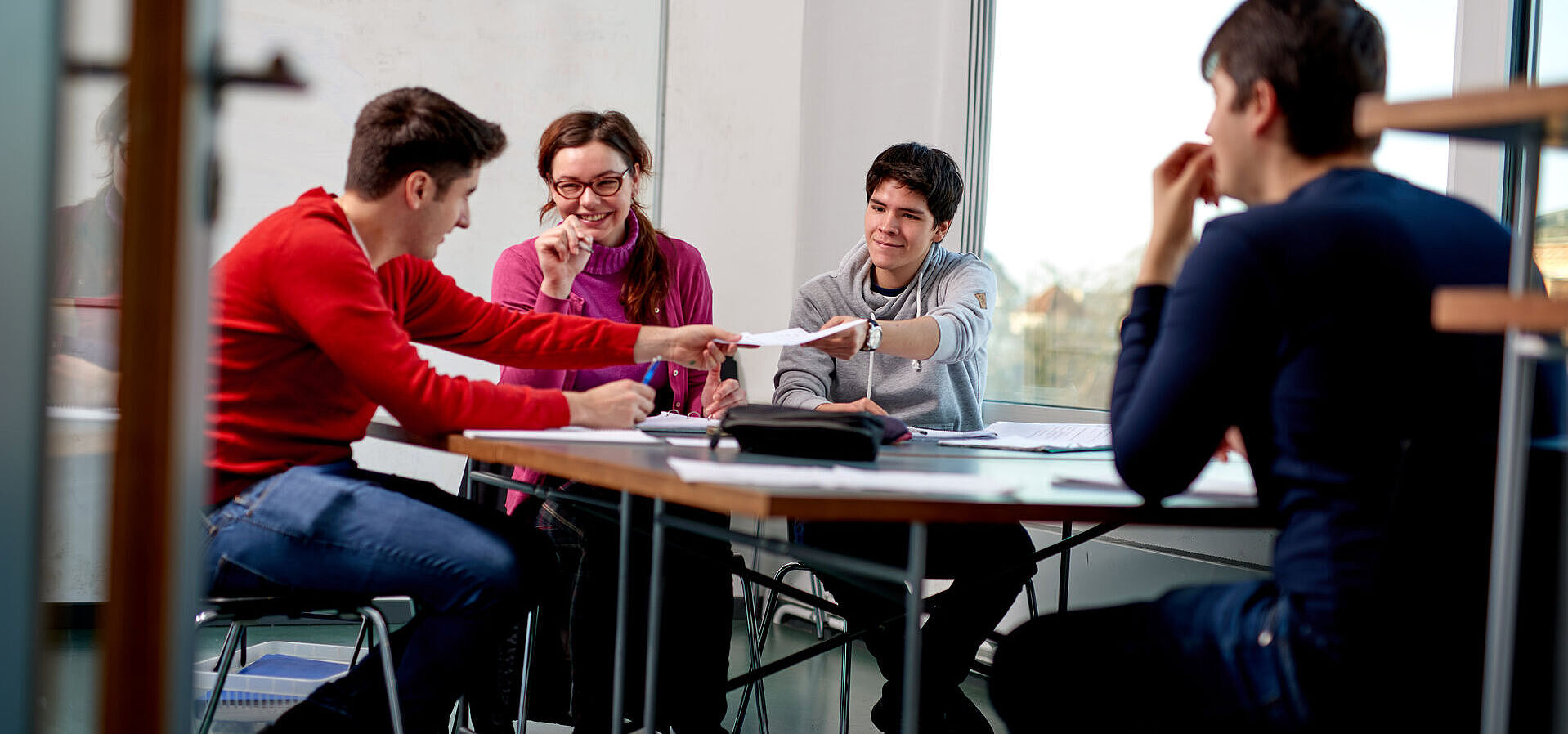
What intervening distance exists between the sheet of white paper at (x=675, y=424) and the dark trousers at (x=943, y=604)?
369 millimetres

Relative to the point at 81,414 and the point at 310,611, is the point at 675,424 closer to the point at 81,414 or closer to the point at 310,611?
the point at 310,611

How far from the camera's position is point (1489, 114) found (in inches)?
33.3

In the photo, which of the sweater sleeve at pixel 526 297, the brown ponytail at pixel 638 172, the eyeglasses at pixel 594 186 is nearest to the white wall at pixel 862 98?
the brown ponytail at pixel 638 172

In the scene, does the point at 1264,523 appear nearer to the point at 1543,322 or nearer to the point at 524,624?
the point at 1543,322

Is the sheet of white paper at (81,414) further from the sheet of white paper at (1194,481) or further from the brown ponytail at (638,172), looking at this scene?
the brown ponytail at (638,172)

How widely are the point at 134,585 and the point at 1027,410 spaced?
287 cm

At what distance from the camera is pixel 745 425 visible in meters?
1.62

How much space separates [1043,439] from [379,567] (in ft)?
3.66

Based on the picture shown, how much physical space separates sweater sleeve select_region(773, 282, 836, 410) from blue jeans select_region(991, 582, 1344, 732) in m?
1.28

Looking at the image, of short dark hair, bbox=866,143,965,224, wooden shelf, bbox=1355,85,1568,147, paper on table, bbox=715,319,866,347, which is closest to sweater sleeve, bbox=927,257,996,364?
short dark hair, bbox=866,143,965,224

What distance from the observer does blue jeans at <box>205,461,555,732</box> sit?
1.66 metres

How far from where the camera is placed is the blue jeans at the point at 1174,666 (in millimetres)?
1119

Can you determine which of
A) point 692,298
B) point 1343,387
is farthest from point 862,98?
point 1343,387

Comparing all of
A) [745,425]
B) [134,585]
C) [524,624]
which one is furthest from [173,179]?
[524,624]
